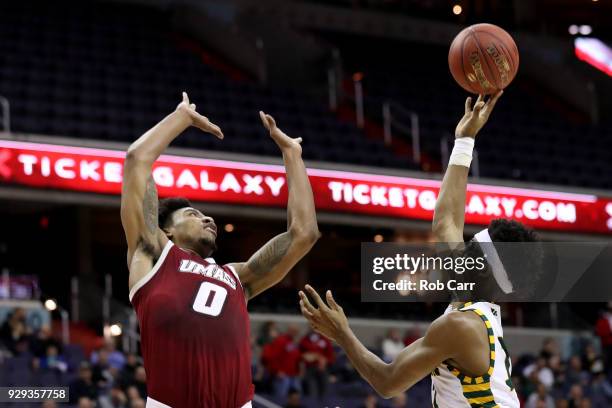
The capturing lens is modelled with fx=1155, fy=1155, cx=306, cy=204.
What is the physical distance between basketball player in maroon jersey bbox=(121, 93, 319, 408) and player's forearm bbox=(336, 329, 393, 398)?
0.43 m

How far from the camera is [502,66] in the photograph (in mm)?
5711

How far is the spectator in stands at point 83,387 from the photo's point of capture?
1102cm

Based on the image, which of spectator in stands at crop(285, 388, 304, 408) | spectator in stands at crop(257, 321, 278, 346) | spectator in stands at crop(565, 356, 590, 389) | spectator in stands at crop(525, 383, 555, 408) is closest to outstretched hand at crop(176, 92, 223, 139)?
spectator in stands at crop(285, 388, 304, 408)

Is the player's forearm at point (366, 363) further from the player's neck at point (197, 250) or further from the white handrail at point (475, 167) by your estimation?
the white handrail at point (475, 167)

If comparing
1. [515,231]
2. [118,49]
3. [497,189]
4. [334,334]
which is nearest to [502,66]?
[515,231]

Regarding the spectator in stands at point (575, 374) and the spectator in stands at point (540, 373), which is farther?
the spectator in stands at point (575, 374)

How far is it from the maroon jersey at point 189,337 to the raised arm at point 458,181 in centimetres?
92

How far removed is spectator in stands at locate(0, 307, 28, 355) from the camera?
12.1 metres

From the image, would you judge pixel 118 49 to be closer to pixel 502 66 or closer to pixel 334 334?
pixel 502 66

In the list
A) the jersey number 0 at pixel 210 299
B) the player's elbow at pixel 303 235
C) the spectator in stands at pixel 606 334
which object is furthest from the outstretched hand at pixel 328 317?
the spectator in stands at pixel 606 334

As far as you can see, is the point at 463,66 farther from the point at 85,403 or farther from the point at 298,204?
the point at 85,403

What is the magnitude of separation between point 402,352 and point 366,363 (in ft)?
0.47

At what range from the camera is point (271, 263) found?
4820mm

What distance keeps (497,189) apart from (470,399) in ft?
41.6
